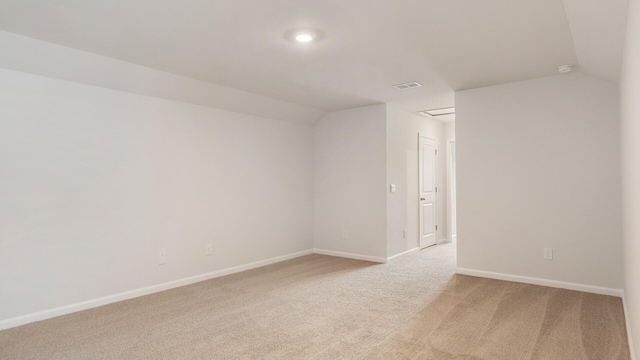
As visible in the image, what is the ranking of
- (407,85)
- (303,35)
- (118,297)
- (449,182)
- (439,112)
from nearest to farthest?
A: 1. (303,35)
2. (118,297)
3. (407,85)
4. (439,112)
5. (449,182)

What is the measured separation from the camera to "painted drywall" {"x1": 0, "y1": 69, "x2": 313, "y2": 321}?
3.15 meters

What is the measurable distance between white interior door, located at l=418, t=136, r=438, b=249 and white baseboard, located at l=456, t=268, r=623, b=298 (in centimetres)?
178

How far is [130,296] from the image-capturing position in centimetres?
382

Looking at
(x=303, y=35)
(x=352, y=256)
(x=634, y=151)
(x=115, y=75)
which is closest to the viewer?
(x=634, y=151)

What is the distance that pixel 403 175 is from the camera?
588 cm

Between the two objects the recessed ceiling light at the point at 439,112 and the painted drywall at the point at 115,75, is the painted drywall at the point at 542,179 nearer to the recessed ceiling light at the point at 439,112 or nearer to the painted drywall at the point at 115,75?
the recessed ceiling light at the point at 439,112

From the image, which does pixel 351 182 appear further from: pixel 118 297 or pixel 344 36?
pixel 118 297

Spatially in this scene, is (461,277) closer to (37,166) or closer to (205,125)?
(205,125)

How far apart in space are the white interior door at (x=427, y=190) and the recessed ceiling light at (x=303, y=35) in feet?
12.8

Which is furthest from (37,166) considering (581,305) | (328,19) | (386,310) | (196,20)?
(581,305)

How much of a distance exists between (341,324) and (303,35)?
2.40m

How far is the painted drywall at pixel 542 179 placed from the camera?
148 inches

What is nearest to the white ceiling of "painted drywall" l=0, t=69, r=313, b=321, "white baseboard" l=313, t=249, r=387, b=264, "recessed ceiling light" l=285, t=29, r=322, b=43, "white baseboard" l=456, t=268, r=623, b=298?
"recessed ceiling light" l=285, t=29, r=322, b=43

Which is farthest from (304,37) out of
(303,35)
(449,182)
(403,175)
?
(449,182)
